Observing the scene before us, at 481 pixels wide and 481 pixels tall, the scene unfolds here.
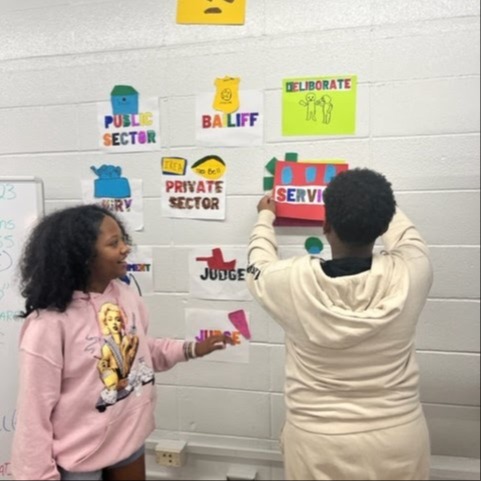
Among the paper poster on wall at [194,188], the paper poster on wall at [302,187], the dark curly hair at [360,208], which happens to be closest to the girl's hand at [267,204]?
the paper poster on wall at [302,187]

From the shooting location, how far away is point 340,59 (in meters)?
1.43

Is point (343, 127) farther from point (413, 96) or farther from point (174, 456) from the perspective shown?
point (174, 456)

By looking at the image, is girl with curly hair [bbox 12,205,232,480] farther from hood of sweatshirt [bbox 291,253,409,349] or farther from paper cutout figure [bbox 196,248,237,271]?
hood of sweatshirt [bbox 291,253,409,349]

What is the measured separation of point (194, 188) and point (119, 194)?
26 cm

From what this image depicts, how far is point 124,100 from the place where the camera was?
1.59 m

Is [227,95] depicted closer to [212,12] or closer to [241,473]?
[212,12]

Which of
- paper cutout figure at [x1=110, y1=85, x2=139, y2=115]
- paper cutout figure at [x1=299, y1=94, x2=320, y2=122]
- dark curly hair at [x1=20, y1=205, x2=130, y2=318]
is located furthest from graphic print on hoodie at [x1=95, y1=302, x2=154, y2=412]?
paper cutout figure at [x1=299, y1=94, x2=320, y2=122]

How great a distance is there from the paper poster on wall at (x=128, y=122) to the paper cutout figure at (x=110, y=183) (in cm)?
7

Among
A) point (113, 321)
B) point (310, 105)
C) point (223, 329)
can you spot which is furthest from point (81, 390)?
point (310, 105)

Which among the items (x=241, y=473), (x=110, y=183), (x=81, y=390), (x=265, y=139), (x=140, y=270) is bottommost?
(x=241, y=473)

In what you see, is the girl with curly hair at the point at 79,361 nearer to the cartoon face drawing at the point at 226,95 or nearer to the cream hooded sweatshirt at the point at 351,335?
the cream hooded sweatshirt at the point at 351,335

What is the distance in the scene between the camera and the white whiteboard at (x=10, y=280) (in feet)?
5.44

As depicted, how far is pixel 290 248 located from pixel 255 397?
0.50 metres

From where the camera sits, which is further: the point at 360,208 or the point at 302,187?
the point at 302,187
